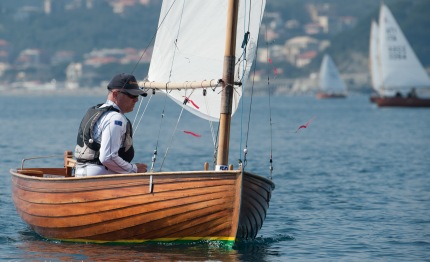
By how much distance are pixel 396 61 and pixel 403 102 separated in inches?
286

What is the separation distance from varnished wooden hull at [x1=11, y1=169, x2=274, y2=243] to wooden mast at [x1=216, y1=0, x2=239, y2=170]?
572 mm

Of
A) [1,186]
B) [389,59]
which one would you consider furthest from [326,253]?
[389,59]

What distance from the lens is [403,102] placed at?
389 feet

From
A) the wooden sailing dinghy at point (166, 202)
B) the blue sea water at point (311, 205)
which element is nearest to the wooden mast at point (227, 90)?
the wooden sailing dinghy at point (166, 202)

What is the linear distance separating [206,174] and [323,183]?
15.2 metres

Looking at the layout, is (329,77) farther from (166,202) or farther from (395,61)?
(166,202)

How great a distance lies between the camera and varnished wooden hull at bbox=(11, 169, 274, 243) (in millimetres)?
17359

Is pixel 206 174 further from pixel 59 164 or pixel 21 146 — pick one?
pixel 21 146

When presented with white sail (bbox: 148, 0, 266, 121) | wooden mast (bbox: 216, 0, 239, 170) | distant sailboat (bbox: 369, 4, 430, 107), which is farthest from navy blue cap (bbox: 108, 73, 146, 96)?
distant sailboat (bbox: 369, 4, 430, 107)

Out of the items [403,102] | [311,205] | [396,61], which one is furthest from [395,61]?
[311,205]

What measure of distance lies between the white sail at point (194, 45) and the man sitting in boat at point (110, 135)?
205 centimetres

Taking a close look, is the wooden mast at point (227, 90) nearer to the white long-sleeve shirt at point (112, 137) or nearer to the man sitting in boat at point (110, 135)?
the man sitting in boat at point (110, 135)

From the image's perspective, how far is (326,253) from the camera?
19359 mm

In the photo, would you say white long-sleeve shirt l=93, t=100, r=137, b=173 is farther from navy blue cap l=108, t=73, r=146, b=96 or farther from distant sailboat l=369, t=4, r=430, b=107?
distant sailboat l=369, t=4, r=430, b=107
